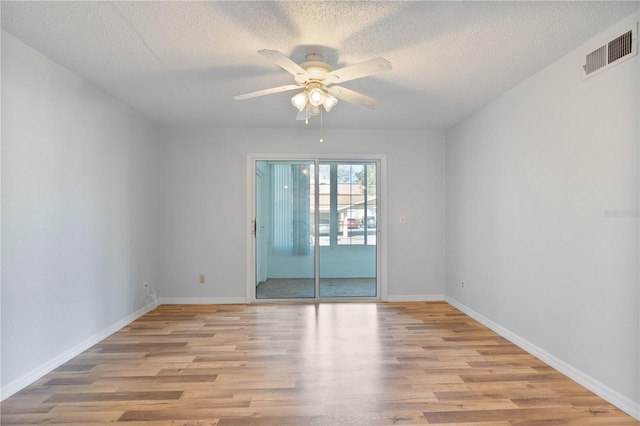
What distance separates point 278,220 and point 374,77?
8.10ft

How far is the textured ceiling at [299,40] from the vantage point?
1.92 meters

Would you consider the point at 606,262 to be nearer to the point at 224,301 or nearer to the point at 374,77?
the point at 374,77

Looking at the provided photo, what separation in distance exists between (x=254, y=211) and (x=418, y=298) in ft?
8.37

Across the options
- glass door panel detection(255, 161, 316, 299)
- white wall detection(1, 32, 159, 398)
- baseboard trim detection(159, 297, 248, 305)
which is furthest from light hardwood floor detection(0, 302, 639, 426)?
glass door panel detection(255, 161, 316, 299)

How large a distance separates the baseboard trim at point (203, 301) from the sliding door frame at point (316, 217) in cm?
14

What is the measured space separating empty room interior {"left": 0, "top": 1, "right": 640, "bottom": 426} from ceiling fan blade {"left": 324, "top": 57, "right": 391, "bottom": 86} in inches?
0.7

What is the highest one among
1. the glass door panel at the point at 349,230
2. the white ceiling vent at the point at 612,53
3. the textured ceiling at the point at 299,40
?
the textured ceiling at the point at 299,40

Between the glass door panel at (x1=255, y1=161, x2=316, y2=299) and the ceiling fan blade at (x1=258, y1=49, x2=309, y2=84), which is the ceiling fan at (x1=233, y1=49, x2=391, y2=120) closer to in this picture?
the ceiling fan blade at (x1=258, y1=49, x2=309, y2=84)

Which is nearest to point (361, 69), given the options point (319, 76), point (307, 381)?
A: point (319, 76)

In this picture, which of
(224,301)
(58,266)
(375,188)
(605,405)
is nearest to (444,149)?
(375,188)

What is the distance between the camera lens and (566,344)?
247 centimetres

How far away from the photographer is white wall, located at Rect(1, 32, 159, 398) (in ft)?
7.22

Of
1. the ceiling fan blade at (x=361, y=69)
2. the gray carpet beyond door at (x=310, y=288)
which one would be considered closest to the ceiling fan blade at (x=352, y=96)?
the ceiling fan blade at (x=361, y=69)

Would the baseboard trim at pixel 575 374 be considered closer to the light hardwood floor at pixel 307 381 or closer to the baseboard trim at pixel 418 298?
the light hardwood floor at pixel 307 381
